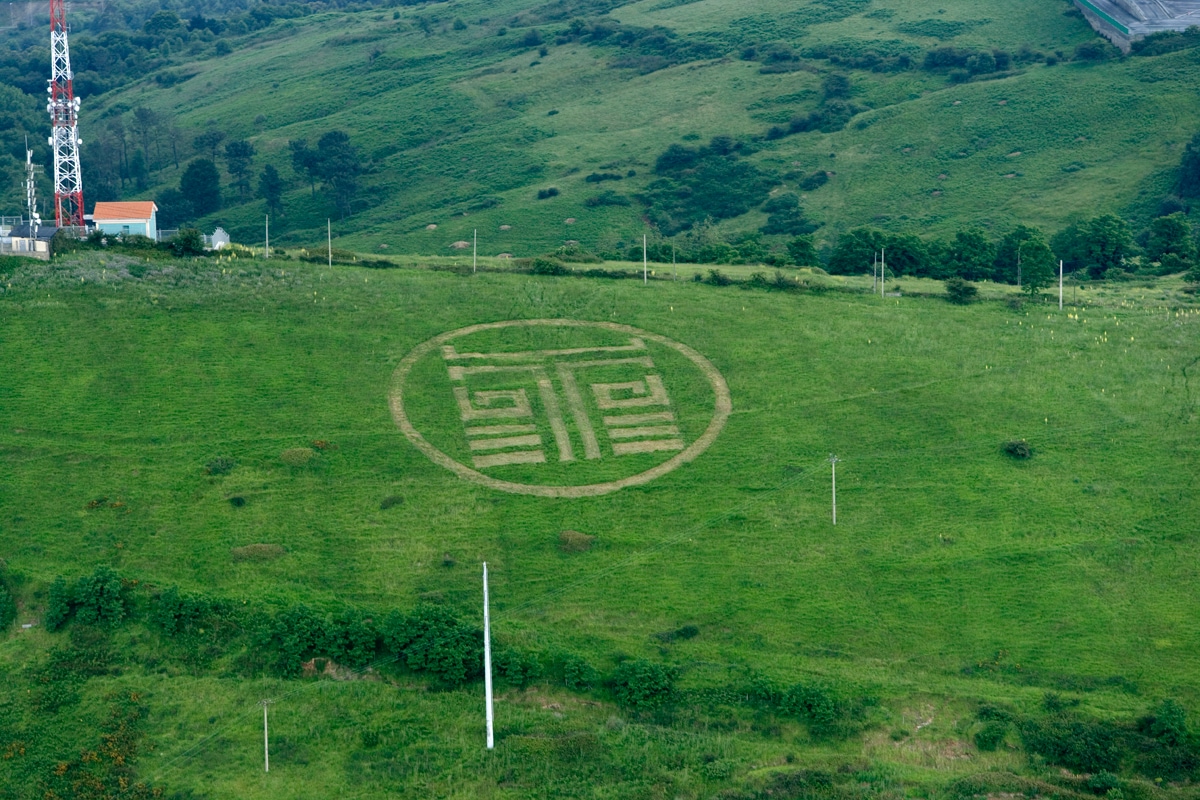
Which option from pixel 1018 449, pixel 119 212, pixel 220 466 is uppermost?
pixel 119 212

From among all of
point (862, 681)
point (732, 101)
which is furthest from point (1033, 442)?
point (732, 101)

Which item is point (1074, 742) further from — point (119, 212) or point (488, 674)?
point (119, 212)

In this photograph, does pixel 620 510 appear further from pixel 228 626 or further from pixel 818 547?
pixel 228 626

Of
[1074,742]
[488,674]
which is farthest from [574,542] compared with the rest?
[1074,742]

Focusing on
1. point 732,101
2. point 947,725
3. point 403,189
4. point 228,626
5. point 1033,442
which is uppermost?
point 732,101

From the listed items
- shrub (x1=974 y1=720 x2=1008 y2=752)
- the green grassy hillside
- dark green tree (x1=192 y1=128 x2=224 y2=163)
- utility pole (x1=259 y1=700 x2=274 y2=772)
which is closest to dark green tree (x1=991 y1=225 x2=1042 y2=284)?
the green grassy hillside

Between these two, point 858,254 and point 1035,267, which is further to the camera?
point 858,254
